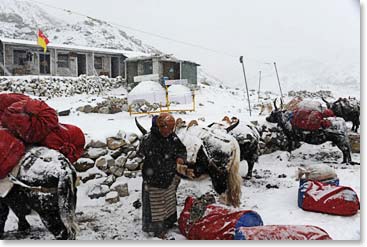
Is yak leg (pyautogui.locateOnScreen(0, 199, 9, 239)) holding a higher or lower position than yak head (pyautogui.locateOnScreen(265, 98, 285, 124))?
lower

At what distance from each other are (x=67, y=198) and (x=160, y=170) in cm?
38

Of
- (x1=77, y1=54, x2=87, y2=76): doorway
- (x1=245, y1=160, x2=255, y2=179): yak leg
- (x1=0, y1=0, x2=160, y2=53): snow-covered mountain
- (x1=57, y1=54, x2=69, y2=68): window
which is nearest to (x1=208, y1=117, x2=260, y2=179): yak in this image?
(x1=245, y1=160, x2=255, y2=179): yak leg

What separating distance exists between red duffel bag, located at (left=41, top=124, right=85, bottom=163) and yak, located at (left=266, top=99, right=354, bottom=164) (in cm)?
117

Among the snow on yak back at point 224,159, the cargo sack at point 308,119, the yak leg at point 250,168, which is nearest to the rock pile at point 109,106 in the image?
the snow on yak back at point 224,159

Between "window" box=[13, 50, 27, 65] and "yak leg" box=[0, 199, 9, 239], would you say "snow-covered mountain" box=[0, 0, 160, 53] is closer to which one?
"window" box=[13, 50, 27, 65]

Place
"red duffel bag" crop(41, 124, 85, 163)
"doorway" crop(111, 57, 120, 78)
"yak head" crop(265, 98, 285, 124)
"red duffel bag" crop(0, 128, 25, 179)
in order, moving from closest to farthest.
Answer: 1. "red duffel bag" crop(0, 128, 25, 179)
2. "red duffel bag" crop(41, 124, 85, 163)
3. "doorway" crop(111, 57, 120, 78)
4. "yak head" crop(265, 98, 285, 124)

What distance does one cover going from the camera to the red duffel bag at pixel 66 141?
125cm

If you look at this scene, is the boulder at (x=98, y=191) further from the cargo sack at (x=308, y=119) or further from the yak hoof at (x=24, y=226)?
the cargo sack at (x=308, y=119)

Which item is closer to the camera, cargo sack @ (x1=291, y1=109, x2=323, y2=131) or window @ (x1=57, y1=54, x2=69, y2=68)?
window @ (x1=57, y1=54, x2=69, y2=68)

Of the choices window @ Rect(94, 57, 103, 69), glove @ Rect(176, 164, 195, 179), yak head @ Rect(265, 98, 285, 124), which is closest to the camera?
glove @ Rect(176, 164, 195, 179)

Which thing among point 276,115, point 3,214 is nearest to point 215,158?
point 276,115

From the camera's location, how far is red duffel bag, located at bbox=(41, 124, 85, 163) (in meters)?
1.25

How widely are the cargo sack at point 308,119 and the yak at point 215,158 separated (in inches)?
27.8

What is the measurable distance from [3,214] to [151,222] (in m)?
0.57
